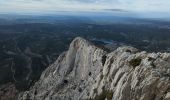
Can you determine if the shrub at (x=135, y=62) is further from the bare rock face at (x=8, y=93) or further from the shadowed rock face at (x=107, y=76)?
the bare rock face at (x=8, y=93)

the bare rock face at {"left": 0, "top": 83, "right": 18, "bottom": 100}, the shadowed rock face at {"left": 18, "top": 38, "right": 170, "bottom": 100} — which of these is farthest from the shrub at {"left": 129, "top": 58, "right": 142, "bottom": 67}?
the bare rock face at {"left": 0, "top": 83, "right": 18, "bottom": 100}

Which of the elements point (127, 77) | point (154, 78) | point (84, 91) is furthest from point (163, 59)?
point (84, 91)

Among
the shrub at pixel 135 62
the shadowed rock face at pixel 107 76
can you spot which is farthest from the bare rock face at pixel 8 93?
the shrub at pixel 135 62

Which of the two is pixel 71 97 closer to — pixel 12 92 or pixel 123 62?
pixel 123 62

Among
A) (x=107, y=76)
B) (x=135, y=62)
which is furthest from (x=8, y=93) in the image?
(x=135, y=62)

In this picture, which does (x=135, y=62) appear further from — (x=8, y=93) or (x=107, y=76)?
(x=8, y=93)

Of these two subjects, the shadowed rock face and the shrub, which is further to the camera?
the shrub

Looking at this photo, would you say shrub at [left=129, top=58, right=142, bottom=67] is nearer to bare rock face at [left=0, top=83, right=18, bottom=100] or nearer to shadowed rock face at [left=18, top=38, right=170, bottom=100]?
shadowed rock face at [left=18, top=38, right=170, bottom=100]

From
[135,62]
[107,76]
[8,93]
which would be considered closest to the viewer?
[135,62]
